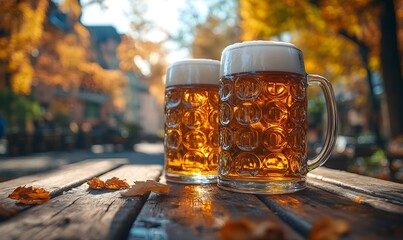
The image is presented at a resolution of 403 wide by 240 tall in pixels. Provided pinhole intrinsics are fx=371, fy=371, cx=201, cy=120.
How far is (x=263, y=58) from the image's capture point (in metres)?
1.02

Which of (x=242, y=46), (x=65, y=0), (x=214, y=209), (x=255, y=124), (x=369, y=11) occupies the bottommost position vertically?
(x=214, y=209)

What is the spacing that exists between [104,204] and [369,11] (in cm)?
725

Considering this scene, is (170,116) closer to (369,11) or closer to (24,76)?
(369,11)

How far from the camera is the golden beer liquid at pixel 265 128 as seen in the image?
1.00 metres

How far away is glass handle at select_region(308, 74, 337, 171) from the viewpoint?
109cm

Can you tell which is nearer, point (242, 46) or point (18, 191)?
point (18, 191)

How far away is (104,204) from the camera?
0.81 meters

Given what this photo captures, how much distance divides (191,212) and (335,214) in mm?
280

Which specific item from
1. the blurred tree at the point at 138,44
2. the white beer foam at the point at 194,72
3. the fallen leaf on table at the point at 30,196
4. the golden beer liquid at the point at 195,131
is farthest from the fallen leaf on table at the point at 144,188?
the blurred tree at the point at 138,44

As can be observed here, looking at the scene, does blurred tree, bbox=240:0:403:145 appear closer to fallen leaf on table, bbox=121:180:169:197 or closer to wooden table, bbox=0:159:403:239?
wooden table, bbox=0:159:403:239

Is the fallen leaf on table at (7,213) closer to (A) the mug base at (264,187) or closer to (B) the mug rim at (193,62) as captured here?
(A) the mug base at (264,187)

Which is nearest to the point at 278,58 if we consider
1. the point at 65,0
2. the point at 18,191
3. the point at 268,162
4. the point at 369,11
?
the point at 268,162

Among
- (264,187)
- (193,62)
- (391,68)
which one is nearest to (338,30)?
(391,68)

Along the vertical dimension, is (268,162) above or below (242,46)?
below
